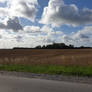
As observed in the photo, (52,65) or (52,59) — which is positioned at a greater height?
(52,59)

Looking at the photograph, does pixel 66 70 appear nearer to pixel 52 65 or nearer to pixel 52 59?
pixel 52 65

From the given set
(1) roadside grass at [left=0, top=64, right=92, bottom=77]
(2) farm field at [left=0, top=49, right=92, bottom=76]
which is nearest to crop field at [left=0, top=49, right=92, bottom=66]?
(2) farm field at [left=0, top=49, right=92, bottom=76]

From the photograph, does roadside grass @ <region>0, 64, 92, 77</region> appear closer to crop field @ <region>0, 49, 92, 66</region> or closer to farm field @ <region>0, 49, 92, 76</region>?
farm field @ <region>0, 49, 92, 76</region>

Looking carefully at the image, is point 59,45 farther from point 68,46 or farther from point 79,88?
point 79,88

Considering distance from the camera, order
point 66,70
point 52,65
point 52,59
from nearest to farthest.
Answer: point 66,70 < point 52,65 < point 52,59

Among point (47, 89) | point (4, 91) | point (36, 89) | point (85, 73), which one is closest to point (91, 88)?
point (47, 89)

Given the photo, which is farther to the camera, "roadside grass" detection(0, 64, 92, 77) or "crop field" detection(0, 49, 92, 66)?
"crop field" detection(0, 49, 92, 66)

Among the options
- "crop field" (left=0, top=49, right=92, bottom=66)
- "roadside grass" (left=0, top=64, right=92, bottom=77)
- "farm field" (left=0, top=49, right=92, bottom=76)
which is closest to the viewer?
"roadside grass" (left=0, top=64, right=92, bottom=77)

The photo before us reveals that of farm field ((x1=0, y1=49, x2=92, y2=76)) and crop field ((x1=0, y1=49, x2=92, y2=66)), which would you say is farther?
crop field ((x1=0, y1=49, x2=92, y2=66))

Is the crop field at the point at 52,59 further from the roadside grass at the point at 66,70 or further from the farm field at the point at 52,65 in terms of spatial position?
the roadside grass at the point at 66,70

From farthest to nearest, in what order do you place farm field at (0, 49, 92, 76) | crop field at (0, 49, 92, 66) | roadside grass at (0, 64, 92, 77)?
crop field at (0, 49, 92, 66) < farm field at (0, 49, 92, 76) < roadside grass at (0, 64, 92, 77)

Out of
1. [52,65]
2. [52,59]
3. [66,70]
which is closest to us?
[66,70]

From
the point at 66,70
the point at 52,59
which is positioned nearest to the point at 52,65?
the point at 66,70

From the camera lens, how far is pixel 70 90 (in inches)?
251
